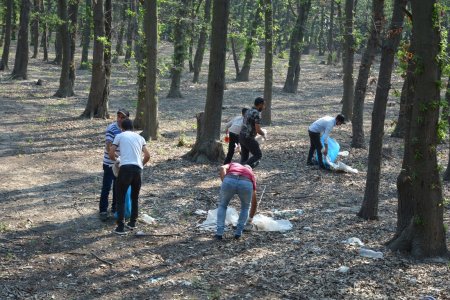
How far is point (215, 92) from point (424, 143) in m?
7.88

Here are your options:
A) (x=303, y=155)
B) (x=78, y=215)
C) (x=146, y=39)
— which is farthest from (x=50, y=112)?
(x=78, y=215)

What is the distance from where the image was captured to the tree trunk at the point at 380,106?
966 centimetres

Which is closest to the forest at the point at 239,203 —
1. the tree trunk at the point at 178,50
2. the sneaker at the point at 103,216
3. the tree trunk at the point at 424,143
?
the tree trunk at the point at 424,143

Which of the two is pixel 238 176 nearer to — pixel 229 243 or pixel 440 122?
pixel 229 243

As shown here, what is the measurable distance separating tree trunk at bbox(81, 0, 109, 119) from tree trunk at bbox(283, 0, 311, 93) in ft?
34.3

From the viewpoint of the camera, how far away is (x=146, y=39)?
17734 millimetres

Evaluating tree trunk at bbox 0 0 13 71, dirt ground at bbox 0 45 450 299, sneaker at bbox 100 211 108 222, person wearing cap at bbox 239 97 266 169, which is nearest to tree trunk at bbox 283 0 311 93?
dirt ground at bbox 0 45 450 299

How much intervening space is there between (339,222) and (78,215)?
457cm

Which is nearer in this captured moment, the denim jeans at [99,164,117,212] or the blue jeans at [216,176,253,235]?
the blue jeans at [216,176,253,235]

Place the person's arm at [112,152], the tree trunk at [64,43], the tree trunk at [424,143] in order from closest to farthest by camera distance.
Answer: the tree trunk at [424,143] → the person's arm at [112,152] → the tree trunk at [64,43]

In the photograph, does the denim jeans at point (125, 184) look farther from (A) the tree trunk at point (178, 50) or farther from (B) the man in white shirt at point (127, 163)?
(A) the tree trunk at point (178, 50)

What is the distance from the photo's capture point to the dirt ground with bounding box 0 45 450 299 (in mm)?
7414

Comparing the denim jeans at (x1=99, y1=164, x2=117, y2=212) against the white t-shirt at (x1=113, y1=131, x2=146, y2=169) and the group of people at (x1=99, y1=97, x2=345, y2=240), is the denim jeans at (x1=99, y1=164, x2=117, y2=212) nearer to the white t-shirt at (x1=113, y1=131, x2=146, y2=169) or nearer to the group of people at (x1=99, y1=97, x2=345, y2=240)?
the group of people at (x1=99, y1=97, x2=345, y2=240)

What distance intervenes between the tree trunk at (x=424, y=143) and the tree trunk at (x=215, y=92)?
24.0 ft
